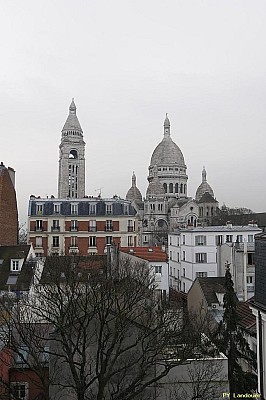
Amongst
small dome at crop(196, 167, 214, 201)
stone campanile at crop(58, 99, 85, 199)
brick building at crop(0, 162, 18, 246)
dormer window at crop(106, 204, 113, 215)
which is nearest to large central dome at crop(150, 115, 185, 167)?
small dome at crop(196, 167, 214, 201)

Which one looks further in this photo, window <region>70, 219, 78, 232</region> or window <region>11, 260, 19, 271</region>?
window <region>70, 219, 78, 232</region>

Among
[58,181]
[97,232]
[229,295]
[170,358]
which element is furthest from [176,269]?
[58,181]

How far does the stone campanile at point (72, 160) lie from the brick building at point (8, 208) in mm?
99809

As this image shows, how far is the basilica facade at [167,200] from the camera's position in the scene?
125225 millimetres

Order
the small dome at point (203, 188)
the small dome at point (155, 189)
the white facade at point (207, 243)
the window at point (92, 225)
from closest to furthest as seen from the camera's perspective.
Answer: the white facade at point (207, 243) < the window at point (92, 225) < the small dome at point (155, 189) < the small dome at point (203, 188)

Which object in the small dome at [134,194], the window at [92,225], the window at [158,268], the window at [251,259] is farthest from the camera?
the small dome at [134,194]

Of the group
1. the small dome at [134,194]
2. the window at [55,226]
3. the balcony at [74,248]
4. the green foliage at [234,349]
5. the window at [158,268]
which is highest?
the small dome at [134,194]

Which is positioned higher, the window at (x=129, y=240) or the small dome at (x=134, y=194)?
the small dome at (x=134, y=194)

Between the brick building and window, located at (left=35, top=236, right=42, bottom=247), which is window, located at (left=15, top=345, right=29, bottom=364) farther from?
window, located at (left=35, top=236, right=42, bottom=247)

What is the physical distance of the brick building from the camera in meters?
37.2

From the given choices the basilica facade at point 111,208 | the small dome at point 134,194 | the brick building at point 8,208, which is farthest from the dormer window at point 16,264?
the small dome at point 134,194

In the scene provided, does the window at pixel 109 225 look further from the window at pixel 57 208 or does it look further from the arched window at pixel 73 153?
the arched window at pixel 73 153

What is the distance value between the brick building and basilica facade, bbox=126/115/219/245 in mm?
64015

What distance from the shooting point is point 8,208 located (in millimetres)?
38750
